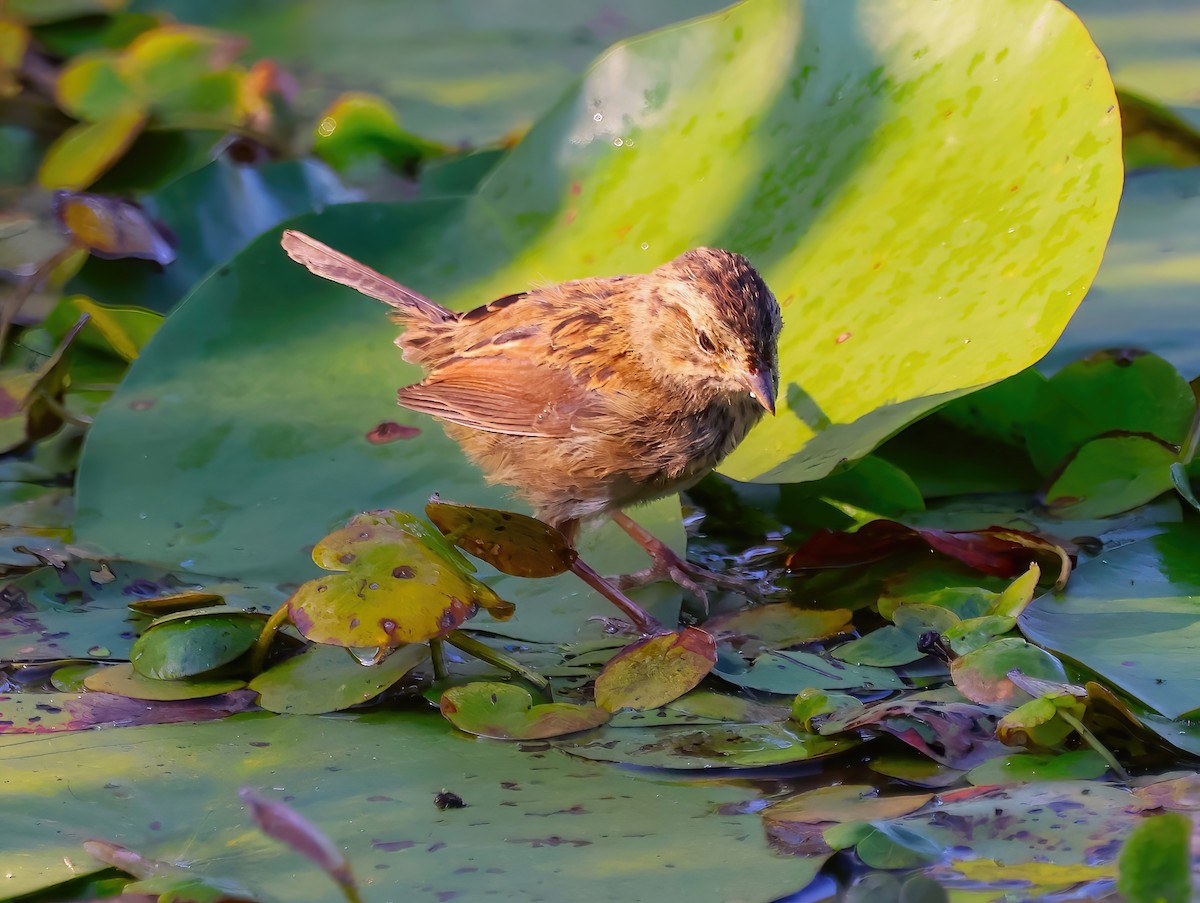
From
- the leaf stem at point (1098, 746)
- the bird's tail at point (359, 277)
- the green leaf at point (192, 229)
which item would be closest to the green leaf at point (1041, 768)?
the leaf stem at point (1098, 746)

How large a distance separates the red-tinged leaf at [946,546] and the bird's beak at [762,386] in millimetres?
450

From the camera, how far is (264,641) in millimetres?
3039

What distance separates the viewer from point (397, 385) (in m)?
4.10

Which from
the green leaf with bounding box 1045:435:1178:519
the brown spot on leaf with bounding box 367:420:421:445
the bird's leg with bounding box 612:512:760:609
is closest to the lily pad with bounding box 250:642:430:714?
the bird's leg with bounding box 612:512:760:609

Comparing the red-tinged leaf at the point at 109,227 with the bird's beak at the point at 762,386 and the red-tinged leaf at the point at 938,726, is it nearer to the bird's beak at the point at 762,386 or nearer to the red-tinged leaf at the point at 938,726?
the bird's beak at the point at 762,386

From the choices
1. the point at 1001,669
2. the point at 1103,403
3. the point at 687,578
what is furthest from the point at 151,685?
the point at 1103,403

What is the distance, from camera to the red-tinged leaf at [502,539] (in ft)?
10.2

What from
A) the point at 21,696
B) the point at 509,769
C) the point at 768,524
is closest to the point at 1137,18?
the point at 768,524

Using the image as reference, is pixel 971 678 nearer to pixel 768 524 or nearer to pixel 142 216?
pixel 768 524

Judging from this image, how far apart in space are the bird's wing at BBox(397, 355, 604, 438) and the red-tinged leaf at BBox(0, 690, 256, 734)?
3.77 ft

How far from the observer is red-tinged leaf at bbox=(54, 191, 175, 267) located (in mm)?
4805

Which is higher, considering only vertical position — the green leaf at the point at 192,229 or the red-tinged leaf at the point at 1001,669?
the green leaf at the point at 192,229

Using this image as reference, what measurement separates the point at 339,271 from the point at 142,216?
1.36 metres

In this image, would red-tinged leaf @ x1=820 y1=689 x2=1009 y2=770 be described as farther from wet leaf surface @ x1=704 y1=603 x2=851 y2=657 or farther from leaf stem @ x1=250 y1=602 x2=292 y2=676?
leaf stem @ x1=250 y1=602 x2=292 y2=676
